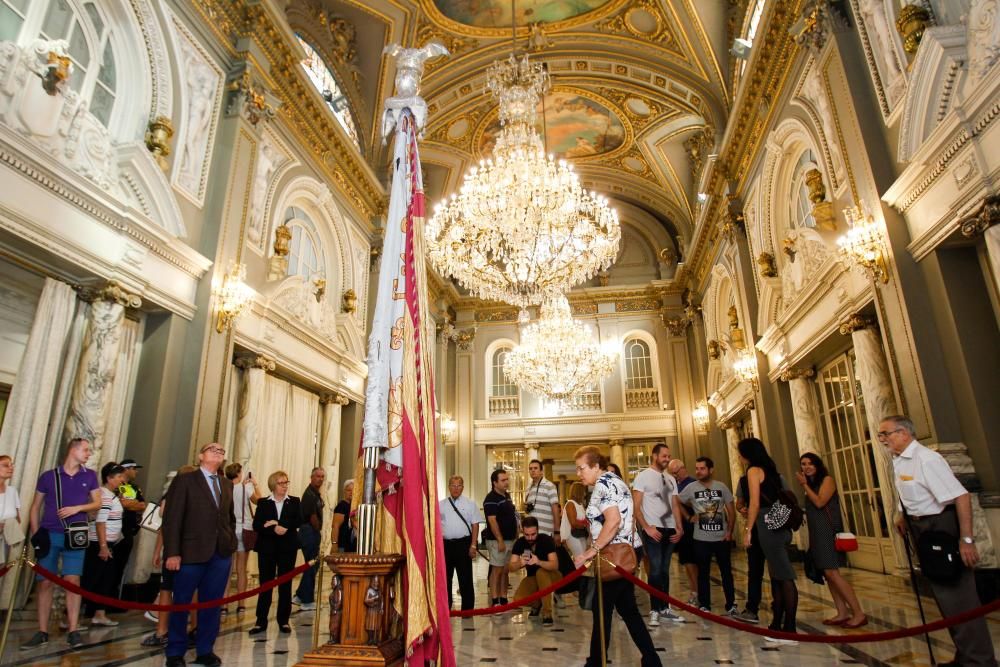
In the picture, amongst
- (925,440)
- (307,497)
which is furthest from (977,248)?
(307,497)

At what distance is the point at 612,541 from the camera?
316 centimetres

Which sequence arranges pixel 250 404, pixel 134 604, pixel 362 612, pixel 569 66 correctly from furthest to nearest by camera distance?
1. pixel 569 66
2. pixel 250 404
3. pixel 134 604
4. pixel 362 612

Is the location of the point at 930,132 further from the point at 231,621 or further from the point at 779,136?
the point at 231,621

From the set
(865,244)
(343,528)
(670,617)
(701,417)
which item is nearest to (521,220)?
(865,244)

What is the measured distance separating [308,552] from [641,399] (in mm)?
11209

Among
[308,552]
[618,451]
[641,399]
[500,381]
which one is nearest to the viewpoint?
[308,552]

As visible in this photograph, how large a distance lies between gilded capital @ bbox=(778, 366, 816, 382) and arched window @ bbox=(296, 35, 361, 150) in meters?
7.75

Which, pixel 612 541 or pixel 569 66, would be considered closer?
pixel 612 541

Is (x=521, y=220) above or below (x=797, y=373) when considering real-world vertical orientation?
above

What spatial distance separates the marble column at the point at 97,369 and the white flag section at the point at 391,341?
12.5 feet

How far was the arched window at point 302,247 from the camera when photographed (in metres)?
8.83

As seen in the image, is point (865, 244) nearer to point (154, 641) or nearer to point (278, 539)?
point (278, 539)

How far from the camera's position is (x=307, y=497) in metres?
5.52

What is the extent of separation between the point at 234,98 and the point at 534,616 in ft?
22.1
